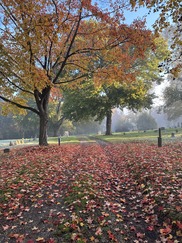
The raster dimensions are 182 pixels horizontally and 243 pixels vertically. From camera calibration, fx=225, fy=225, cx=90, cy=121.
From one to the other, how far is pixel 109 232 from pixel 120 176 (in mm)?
4273

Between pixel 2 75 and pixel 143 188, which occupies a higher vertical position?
pixel 2 75

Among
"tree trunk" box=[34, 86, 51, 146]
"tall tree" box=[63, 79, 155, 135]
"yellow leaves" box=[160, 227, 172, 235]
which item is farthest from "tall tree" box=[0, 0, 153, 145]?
"tall tree" box=[63, 79, 155, 135]

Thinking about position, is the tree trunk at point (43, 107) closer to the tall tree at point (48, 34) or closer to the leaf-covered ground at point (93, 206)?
the tall tree at point (48, 34)

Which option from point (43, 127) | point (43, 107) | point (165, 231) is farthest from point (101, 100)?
point (165, 231)

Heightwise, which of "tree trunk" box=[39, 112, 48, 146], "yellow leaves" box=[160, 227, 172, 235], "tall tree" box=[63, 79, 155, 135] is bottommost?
"yellow leaves" box=[160, 227, 172, 235]

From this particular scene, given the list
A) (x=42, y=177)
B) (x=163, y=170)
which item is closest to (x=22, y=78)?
(x=42, y=177)

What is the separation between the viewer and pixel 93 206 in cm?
557

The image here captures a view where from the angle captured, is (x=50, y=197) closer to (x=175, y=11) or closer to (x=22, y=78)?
(x=175, y=11)

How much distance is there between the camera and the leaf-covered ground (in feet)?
14.5

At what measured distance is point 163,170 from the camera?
8086 millimetres

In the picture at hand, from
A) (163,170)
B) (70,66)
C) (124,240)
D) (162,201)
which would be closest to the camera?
(124,240)

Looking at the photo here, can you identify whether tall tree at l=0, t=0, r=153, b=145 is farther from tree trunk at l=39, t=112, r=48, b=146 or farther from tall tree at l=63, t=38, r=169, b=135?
tall tree at l=63, t=38, r=169, b=135

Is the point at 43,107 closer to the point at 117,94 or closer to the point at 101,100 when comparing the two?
the point at 101,100

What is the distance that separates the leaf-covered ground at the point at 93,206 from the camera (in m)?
4.41
